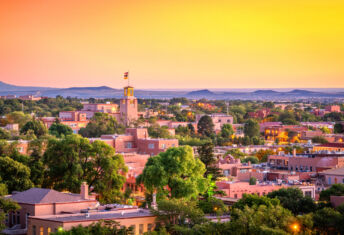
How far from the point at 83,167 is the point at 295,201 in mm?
17446

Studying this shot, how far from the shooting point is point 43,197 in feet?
151

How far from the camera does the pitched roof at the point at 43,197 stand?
45.9 m

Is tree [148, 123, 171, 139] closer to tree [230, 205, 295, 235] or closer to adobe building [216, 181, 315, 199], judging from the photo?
adobe building [216, 181, 315, 199]

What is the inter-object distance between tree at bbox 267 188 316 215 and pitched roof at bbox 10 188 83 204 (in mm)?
15006

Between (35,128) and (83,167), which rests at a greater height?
(83,167)

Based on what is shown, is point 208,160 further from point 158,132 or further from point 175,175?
point 158,132

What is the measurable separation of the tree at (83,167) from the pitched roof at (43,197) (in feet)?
31.5

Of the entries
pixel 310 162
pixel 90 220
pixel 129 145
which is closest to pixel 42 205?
pixel 90 220

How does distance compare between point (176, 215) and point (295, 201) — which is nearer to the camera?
point (176, 215)

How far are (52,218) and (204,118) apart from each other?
106 metres

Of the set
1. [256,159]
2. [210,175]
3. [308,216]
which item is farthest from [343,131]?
[308,216]

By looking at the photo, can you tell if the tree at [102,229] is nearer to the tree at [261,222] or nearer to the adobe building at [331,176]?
the tree at [261,222]

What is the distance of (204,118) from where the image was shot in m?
147

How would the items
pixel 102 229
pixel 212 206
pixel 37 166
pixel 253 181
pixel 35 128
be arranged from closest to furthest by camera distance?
pixel 102 229
pixel 212 206
pixel 37 166
pixel 253 181
pixel 35 128
